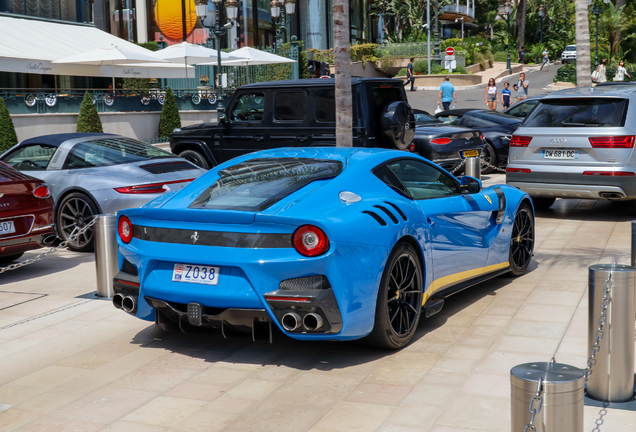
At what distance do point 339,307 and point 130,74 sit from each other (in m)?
22.6

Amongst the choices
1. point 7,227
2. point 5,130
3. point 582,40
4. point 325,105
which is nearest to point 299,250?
point 7,227

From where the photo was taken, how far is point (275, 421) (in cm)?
410

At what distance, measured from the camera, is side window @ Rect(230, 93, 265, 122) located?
1223cm

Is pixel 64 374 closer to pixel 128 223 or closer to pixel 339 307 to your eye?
pixel 128 223

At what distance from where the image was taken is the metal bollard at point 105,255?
7.11 metres

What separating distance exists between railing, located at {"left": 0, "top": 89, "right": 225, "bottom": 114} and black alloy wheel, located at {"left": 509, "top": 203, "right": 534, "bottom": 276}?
633 inches

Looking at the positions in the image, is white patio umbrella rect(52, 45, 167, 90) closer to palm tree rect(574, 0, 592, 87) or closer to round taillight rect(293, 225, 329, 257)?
palm tree rect(574, 0, 592, 87)

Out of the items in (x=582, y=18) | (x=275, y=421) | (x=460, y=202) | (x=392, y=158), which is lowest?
(x=275, y=421)

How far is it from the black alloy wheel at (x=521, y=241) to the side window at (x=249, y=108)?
5819mm

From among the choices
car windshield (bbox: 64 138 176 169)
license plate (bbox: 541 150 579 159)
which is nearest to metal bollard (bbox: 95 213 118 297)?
car windshield (bbox: 64 138 176 169)

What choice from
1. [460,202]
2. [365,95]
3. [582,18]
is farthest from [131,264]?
[582,18]

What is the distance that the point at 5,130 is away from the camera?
728 inches

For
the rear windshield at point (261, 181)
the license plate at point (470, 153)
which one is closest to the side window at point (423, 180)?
the rear windshield at point (261, 181)

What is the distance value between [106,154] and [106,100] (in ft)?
44.2
